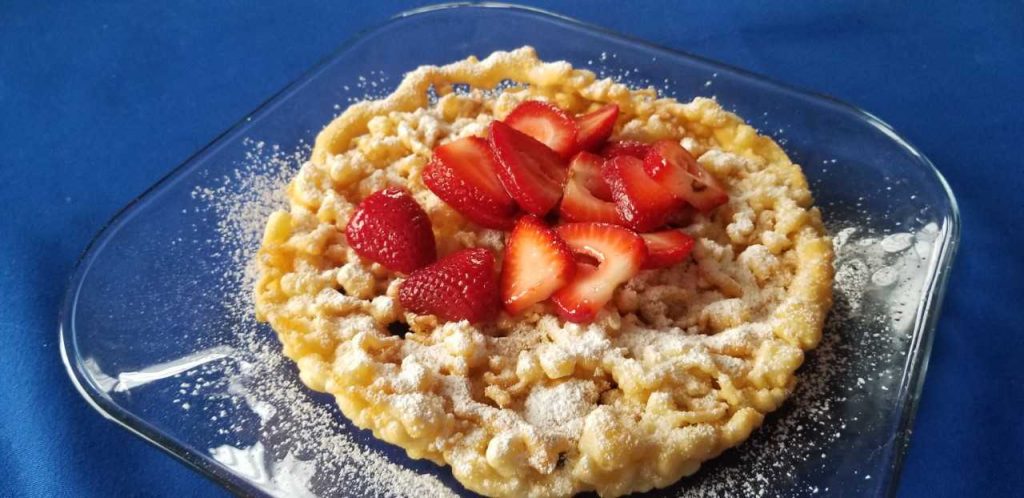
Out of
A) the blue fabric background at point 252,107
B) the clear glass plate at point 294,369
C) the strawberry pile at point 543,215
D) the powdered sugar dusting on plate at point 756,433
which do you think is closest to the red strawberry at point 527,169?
the strawberry pile at point 543,215

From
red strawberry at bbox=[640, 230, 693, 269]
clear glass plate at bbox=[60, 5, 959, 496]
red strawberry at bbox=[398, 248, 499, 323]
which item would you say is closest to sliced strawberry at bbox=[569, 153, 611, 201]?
red strawberry at bbox=[640, 230, 693, 269]

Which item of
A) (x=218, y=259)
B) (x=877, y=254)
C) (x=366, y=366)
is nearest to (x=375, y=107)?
(x=218, y=259)

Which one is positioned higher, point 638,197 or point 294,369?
point 638,197

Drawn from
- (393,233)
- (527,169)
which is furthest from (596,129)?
(393,233)

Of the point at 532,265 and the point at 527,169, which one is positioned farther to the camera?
the point at 527,169

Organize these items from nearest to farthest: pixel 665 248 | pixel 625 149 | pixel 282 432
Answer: pixel 282 432
pixel 665 248
pixel 625 149

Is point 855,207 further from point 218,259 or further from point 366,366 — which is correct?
point 218,259

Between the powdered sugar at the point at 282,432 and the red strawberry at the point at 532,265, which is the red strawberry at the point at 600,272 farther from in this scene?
the powdered sugar at the point at 282,432

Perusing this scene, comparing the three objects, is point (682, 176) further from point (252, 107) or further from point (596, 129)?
→ point (252, 107)
